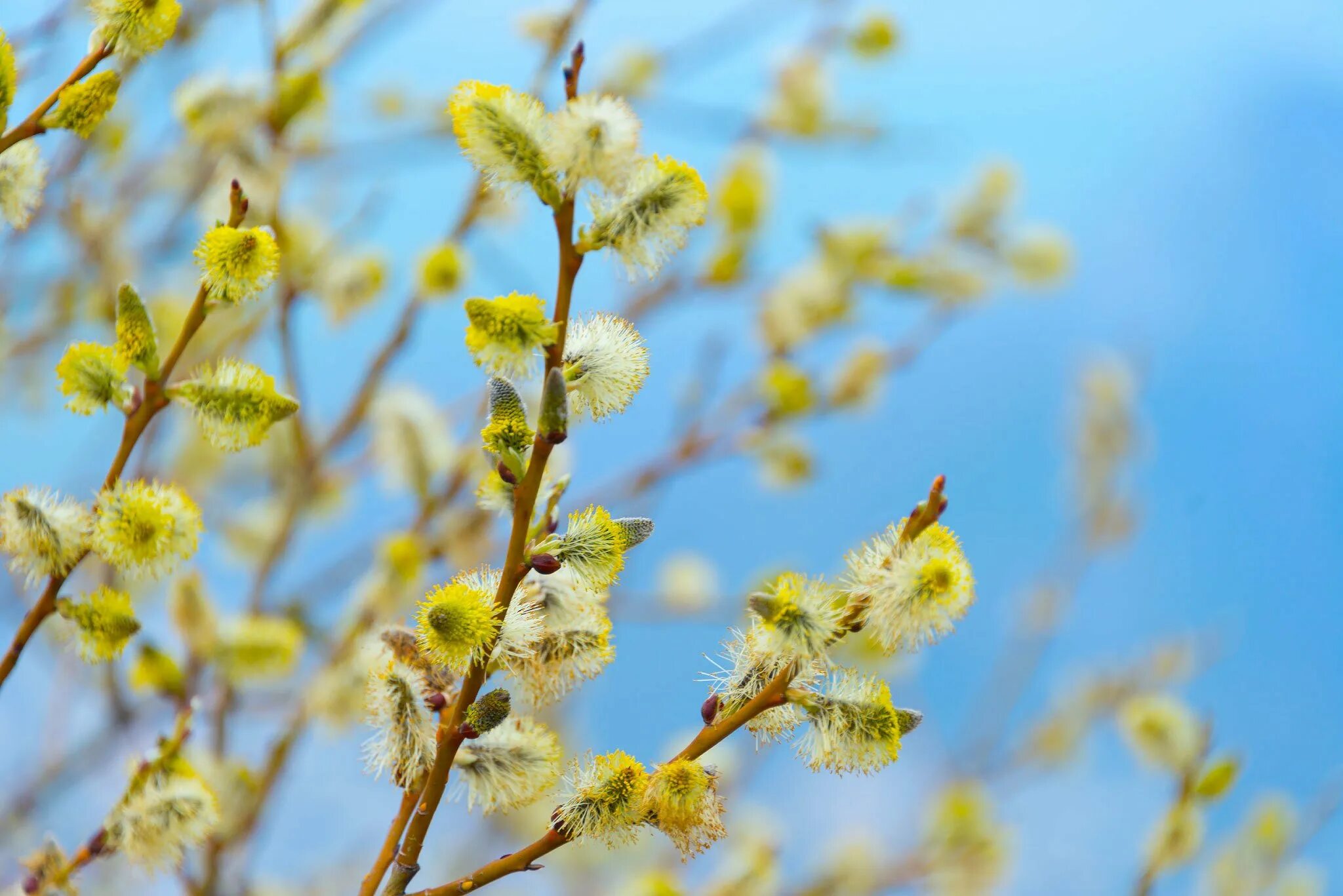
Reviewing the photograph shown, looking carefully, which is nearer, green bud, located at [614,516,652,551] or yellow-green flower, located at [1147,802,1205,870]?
green bud, located at [614,516,652,551]

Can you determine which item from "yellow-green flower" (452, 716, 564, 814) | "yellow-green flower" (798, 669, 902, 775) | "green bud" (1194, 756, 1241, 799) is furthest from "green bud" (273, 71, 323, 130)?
"green bud" (1194, 756, 1241, 799)

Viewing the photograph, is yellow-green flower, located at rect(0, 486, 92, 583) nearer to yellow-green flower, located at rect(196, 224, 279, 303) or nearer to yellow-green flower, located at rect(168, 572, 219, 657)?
yellow-green flower, located at rect(196, 224, 279, 303)

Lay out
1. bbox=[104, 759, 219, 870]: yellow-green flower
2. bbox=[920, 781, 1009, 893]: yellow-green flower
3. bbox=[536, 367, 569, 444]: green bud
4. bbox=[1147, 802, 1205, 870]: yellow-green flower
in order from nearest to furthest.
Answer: bbox=[536, 367, 569, 444]: green bud
bbox=[104, 759, 219, 870]: yellow-green flower
bbox=[1147, 802, 1205, 870]: yellow-green flower
bbox=[920, 781, 1009, 893]: yellow-green flower

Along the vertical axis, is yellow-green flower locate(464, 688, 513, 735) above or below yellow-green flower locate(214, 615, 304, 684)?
below

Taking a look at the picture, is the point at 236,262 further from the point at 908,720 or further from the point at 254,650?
the point at 254,650

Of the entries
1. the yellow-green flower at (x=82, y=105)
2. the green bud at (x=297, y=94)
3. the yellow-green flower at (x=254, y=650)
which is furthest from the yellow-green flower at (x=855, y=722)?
the green bud at (x=297, y=94)
